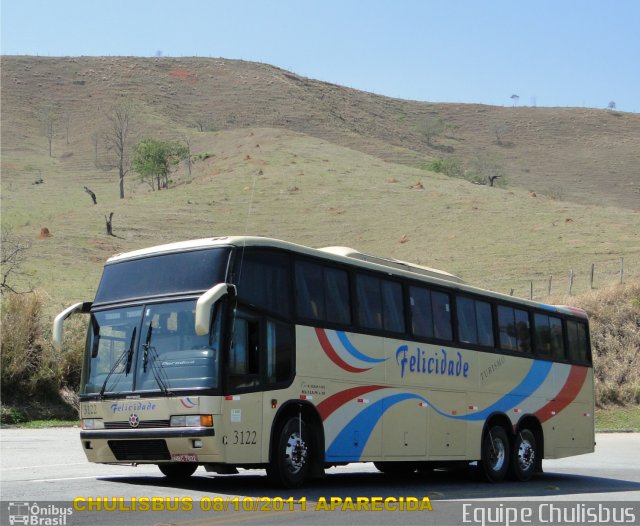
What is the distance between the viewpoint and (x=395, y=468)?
19.1m

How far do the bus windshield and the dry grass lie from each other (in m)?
27.9

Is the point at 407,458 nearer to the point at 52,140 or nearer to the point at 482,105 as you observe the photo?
the point at 52,140

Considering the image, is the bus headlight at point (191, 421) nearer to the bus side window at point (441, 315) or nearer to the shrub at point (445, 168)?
the bus side window at point (441, 315)

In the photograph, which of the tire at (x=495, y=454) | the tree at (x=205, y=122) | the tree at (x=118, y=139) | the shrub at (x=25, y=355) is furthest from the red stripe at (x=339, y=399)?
the tree at (x=205, y=122)

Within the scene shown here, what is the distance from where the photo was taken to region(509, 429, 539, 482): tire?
19.2m

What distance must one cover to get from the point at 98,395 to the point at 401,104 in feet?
574

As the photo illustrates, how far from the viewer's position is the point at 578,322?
2233 centimetres

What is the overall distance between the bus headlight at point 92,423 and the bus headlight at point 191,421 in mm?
1287

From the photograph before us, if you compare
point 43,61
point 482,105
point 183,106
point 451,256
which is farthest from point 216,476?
point 482,105

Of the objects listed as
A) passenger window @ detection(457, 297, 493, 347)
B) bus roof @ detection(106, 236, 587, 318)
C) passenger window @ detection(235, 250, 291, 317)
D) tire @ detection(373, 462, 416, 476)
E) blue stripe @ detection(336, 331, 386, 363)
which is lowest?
tire @ detection(373, 462, 416, 476)

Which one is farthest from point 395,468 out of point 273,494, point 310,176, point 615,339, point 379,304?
point 310,176

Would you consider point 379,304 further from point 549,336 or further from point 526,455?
point 549,336

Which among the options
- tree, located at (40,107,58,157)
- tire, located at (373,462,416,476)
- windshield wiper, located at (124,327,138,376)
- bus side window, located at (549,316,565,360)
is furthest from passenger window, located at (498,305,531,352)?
tree, located at (40,107,58,157)

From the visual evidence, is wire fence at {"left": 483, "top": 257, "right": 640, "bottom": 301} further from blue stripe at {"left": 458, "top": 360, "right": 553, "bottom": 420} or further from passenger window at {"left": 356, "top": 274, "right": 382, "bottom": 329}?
passenger window at {"left": 356, "top": 274, "right": 382, "bottom": 329}
